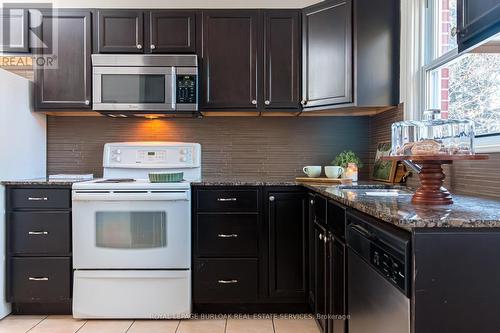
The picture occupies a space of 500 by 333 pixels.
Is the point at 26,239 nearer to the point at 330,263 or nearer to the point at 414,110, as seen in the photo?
the point at 330,263

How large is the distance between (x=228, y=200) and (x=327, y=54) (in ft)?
4.08

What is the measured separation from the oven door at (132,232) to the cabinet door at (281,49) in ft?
A: 3.57

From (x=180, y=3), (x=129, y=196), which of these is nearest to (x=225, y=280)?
(x=129, y=196)

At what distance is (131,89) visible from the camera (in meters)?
2.77

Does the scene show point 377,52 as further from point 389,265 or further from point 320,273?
point 389,265

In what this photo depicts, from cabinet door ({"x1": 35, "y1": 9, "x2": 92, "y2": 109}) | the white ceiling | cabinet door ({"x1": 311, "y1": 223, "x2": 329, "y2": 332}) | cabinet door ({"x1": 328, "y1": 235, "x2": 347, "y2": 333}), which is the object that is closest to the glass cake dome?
cabinet door ({"x1": 328, "y1": 235, "x2": 347, "y2": 333})

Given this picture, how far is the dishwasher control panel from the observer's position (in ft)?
3.38

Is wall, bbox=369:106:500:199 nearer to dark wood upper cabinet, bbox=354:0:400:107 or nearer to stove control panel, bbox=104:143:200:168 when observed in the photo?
dark wood upper cabinet, bbox=354:0:400:107

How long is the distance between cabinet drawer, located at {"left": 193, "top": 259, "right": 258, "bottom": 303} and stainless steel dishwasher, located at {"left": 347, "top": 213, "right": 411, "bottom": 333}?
111cm

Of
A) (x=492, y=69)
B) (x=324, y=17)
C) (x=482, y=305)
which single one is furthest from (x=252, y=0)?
(x=482, y=305)

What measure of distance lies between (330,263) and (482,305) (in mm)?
986

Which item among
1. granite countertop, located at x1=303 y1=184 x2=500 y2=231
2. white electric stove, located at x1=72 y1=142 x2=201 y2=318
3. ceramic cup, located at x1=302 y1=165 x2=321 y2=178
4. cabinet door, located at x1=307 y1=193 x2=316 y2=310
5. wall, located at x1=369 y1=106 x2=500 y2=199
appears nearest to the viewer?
granite countertop, located at x1=303 y1=184 x2=500 y2=231

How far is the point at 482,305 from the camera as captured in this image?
3.19 ft

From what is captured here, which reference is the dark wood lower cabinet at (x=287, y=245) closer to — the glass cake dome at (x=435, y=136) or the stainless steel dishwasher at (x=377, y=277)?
the glass cake dome at (x=435, y=136)
